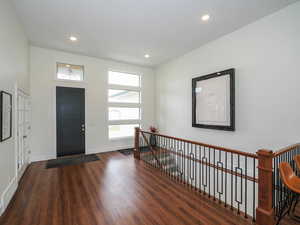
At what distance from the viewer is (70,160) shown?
457 cm

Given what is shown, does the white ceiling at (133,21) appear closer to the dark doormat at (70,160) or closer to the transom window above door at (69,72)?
the transom window above door at (69,72)

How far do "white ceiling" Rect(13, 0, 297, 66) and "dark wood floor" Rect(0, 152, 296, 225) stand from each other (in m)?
3.68

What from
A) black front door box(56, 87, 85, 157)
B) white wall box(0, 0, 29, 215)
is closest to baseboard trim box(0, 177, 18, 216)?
white wall box(0, 0, 29, 215)

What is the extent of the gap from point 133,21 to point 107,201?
12.5ft

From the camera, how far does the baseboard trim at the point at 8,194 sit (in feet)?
7.22

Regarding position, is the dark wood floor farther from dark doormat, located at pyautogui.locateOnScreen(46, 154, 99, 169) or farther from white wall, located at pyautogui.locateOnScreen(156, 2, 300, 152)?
white wall, located at pyautogui.locateOnScreen(156, 2, 300, 152)

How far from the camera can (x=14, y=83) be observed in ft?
9.16

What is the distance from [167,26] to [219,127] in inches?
118

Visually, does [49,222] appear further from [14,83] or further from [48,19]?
[48,19]

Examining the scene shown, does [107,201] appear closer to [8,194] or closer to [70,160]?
[8,194]

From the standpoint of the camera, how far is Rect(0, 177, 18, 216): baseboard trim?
2.20m

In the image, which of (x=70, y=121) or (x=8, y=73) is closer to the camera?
(x=8, y=73)

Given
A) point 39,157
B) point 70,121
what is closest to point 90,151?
point 70,121

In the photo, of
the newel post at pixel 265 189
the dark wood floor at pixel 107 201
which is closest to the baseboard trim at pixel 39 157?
the dark wood floor at pixel 107 201
